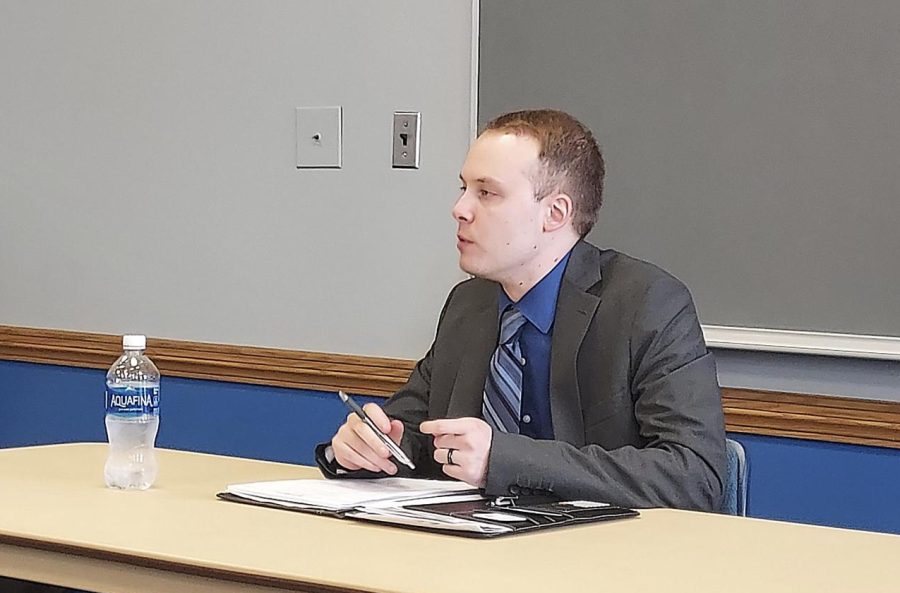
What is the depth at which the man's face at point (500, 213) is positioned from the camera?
7.09 feet

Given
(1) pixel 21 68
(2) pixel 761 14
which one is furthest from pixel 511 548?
(1) pixel 21 68

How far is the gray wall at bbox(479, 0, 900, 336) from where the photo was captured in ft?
8.36

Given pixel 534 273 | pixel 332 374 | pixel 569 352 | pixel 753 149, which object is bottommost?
pixel 332 374

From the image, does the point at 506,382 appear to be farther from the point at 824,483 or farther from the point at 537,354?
the point at 824,483

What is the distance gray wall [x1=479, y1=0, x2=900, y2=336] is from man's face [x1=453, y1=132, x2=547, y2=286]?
0.64 meters

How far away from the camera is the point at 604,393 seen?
2.09 meters

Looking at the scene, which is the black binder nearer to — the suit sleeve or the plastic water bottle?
the suit sleeve

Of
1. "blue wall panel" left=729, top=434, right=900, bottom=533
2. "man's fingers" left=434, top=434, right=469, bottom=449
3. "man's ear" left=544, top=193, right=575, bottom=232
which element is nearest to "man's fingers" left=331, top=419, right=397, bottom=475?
"man's fingers" left=434, top=434, right=469, bottom=449

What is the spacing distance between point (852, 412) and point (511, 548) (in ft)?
4.20

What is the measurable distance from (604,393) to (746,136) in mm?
819

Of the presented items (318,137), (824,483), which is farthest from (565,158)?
(318,137)

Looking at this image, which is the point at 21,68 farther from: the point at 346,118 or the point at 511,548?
the point at 511,548

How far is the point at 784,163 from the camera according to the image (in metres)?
2.63

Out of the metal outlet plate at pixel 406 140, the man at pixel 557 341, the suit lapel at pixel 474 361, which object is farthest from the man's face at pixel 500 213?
the metal outlet plate at pixel 406 140
